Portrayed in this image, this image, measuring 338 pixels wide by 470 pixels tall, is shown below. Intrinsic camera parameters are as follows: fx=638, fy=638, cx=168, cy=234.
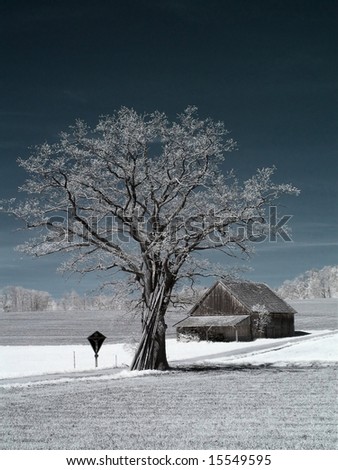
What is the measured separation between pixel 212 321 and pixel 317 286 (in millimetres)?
122908

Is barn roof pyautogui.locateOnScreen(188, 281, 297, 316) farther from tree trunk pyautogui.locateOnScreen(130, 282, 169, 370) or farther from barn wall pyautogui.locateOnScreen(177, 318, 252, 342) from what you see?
tree trunk pyautogui.locateOnScreen(130, 282, 169, 370)

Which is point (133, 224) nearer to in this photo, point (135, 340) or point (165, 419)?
point (135, 340)

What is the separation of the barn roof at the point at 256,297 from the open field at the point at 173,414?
52.9m

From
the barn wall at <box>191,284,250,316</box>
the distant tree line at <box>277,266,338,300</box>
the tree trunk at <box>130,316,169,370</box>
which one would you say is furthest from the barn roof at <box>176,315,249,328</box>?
the distant tree line at <box>277,266,338,300</box>

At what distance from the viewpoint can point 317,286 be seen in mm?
190000

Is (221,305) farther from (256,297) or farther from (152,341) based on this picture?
(152,341)

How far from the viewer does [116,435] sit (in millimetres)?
11570

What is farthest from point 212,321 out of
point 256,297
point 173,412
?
point 173,412

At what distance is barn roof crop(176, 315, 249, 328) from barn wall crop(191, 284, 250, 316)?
801 mm

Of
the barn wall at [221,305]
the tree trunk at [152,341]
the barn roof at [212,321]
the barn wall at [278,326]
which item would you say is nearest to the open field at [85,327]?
the barn roof at [212,321]

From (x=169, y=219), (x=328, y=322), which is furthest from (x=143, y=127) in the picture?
(x=328, y=322)

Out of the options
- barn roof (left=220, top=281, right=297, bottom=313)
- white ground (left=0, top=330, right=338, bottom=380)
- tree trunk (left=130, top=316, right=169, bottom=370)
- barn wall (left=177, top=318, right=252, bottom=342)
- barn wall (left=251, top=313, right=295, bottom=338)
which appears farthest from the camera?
barn roof (left=220, top=281, right=297, bottom=313)

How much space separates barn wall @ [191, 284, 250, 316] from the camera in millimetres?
75812
